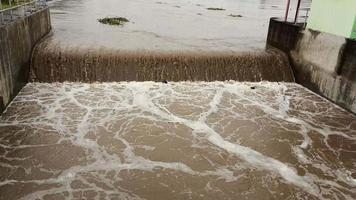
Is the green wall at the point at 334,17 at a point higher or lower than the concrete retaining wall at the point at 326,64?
higher

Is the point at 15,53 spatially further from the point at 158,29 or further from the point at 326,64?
the point at 326,64

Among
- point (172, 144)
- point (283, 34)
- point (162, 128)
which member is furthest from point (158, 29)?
point (172, 144)

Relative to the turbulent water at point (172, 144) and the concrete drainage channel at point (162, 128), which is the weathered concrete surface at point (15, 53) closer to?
the concrete drainage channel at point (162, 128)

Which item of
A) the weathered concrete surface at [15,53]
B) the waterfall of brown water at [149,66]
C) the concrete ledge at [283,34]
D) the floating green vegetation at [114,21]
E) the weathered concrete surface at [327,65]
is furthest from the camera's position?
the floating green vegetation at [114,21]

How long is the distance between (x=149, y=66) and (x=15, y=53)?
10.3ft

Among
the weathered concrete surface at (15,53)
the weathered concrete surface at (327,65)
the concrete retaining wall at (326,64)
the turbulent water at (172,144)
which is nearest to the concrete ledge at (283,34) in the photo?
the concrete retaining wall at (326,64)

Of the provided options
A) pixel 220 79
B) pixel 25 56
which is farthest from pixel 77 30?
pixel 220 79

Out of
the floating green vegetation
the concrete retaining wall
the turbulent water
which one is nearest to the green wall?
the concrete retaining wall

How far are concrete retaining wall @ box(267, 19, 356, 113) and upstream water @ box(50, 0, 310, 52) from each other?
1.51 m

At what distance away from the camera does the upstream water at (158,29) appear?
9.92 metres

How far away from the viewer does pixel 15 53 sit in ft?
23.4

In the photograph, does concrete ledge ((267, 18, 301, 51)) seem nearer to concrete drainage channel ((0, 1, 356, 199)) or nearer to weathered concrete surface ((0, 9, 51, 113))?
concrete drainage channel ((0, 1, 356, 199))

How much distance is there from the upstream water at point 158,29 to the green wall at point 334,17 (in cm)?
214

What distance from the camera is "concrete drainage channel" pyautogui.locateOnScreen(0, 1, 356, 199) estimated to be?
15.2 feet
